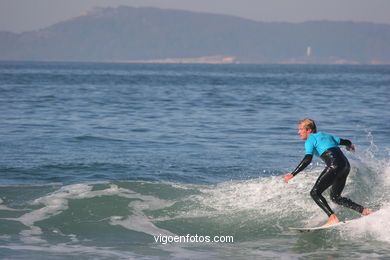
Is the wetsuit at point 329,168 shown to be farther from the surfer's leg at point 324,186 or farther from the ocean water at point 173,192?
the ocean water at point 173,192

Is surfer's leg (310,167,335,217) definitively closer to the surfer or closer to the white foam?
the surfer

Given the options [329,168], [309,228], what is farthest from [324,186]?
[309,228]

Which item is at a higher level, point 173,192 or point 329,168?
point 329,168

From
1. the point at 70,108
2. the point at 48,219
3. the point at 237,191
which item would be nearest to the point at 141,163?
the point at 237,191

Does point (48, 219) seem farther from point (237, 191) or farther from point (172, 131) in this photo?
point (172, 131)

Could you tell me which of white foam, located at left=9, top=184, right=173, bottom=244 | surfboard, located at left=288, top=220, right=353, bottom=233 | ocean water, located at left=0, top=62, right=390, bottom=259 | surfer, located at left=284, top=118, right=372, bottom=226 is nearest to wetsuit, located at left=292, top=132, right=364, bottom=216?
surfer, located at left=284, top=118, right=372, bottom=226

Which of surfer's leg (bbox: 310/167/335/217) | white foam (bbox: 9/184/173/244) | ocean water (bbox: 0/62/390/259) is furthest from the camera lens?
white foam (bbox: 9/184/173/244)

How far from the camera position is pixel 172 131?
886 inches

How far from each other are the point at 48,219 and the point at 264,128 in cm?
1374

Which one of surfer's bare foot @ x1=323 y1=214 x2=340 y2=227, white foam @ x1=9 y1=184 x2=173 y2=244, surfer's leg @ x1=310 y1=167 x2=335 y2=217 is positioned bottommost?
white foam @ x1=9 y1=184 x2=173 y2=244

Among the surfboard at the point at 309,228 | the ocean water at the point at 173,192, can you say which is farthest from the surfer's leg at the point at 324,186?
the ocean water at the point at 173,192

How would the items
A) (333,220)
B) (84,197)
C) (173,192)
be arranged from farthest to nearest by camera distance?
1. (173,192)
2. (84,197)
3. (333,220)

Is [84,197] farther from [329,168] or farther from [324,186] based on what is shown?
[329,168]

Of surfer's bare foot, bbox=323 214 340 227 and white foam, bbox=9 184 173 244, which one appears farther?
white foam, bbox=9 184 173 244
